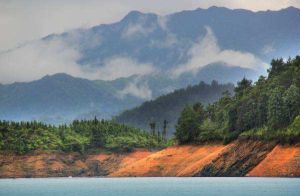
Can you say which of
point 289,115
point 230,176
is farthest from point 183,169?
point 289,115

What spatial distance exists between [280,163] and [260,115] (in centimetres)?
2573

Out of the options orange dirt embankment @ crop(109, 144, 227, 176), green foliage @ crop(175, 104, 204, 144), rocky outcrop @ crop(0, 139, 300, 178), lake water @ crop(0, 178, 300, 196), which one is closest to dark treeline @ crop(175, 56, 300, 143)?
green foliage @ crop(175, 104, 204, 144)

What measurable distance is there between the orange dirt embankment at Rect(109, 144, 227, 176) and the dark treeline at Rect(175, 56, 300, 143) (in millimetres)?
3780

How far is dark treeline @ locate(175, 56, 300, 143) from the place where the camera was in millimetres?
143875

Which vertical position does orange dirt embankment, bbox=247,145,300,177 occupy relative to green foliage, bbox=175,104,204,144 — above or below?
A: below

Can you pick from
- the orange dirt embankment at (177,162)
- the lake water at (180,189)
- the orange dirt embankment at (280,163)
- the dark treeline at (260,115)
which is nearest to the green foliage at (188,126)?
the dark treeline at (260,115)

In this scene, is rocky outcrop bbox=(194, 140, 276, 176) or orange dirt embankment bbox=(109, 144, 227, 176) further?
orange dirt embankment bbox=(109, 144, 227, 176)

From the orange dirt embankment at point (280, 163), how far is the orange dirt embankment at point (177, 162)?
22414 millimetres

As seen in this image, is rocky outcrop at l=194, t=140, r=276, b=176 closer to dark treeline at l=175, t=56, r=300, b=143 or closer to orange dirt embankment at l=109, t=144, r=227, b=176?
dark treeline at l=175, t=56, r=300, b=143

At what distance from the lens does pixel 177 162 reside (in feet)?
572

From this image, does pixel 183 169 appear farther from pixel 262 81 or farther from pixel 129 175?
pixel 262 81

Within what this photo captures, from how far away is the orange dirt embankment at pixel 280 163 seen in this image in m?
126

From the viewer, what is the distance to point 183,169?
16700 centimetres

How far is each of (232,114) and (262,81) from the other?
53.2 ft
